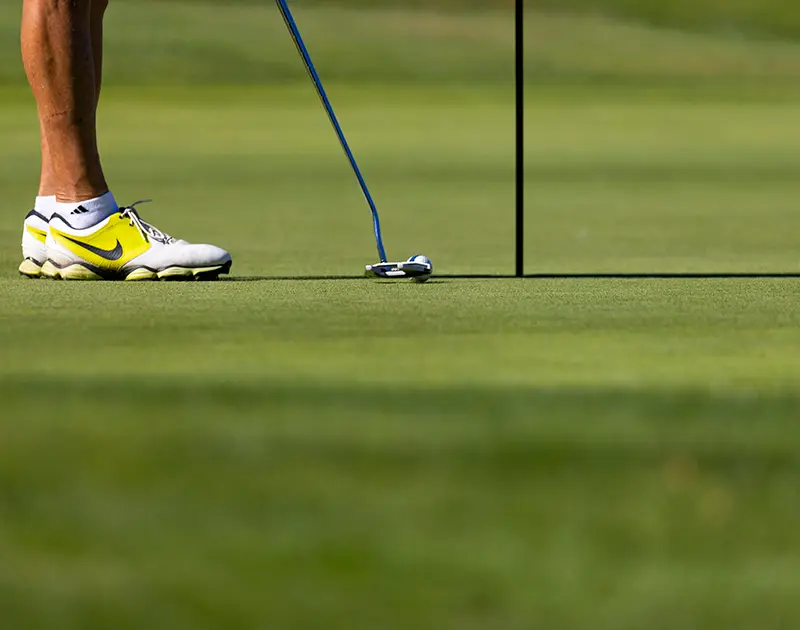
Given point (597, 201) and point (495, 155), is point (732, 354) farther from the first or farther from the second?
point (495, 155)

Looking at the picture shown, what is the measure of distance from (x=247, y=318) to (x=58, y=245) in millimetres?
1220

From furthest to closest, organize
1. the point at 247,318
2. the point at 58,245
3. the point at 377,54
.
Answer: the point at 377,54 < the point at 58,245 < the point at 247,318

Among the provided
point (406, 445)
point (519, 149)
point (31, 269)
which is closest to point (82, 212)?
point (31, 269)

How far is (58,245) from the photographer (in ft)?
14.8

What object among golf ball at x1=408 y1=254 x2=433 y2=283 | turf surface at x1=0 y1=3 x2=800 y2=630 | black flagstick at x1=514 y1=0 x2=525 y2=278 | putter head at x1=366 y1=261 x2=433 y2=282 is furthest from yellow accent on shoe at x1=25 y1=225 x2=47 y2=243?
black flagstick at x1=514 y1=0 x2=525 y2=278

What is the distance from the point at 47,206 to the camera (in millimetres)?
4555

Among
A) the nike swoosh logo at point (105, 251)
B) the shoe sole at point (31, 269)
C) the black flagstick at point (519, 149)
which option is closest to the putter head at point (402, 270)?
the black flagstick at point (519, 149)

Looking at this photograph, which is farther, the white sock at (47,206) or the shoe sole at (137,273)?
the white sock at (47,206)

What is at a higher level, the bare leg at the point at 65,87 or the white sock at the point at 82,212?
the bare leg at the point at 65,87

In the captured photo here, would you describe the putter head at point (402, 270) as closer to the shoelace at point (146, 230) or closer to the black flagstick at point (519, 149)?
the black flagstick at point (519, 149)

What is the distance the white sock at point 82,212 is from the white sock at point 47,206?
2 cm

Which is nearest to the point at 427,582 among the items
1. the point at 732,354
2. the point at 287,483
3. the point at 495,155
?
the point at 287,483

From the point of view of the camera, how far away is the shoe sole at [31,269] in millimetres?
4582

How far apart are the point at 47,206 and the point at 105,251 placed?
214mm
